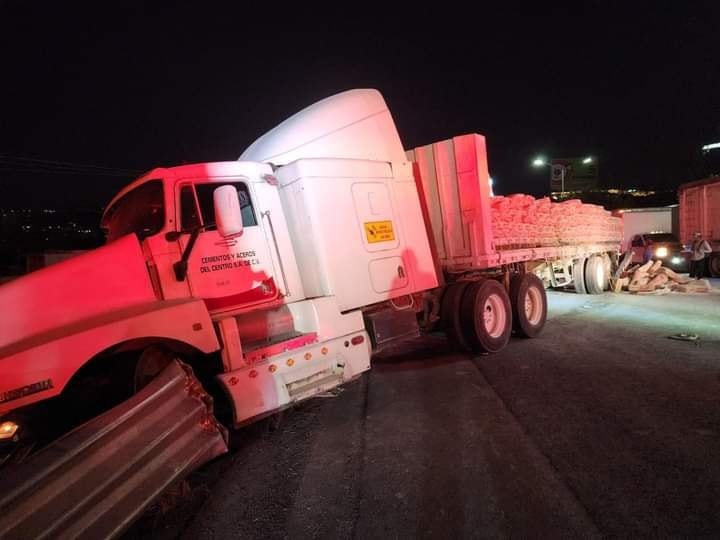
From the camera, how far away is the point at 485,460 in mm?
3346

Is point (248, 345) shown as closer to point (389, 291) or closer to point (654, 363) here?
point (389, 291)

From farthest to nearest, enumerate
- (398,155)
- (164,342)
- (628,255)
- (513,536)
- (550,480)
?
(628,255), (398,155), (164,342), (550,480), (513,536)

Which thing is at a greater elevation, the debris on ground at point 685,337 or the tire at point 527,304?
the tire at point 527,304

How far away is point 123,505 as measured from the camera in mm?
2471

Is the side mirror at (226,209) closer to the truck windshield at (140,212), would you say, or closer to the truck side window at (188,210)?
the truck side window at (188,210)

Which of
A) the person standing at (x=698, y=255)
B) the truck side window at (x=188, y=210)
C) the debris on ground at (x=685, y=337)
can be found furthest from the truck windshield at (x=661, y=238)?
the truck side window at (x=188, y=210)

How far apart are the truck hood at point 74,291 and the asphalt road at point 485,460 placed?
1580mm

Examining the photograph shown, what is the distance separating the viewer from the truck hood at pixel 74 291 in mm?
3070

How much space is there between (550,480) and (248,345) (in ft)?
9.16

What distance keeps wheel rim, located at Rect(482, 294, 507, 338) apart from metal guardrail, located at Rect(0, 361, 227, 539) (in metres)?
4.67

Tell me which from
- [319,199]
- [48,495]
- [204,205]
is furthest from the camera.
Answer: [319,199]

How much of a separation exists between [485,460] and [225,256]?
2897 mm

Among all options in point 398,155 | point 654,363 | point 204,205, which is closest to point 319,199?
point 204,205

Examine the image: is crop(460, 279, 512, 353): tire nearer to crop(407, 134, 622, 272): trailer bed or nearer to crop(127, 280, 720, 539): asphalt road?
crop(407, 134, 622, 272): trailer bed
